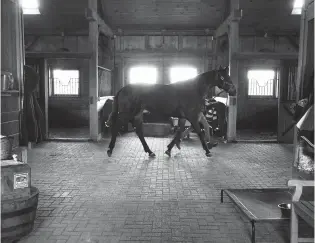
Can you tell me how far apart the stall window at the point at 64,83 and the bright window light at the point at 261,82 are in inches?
264

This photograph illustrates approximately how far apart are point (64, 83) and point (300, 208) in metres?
11.9

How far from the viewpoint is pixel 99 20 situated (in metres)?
10.4

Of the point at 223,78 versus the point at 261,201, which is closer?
the point at 261,201

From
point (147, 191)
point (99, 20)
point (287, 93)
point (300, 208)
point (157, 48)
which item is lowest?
point (147, 191)

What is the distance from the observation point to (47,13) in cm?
1182

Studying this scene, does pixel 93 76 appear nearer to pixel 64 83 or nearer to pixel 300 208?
pixel 64 83

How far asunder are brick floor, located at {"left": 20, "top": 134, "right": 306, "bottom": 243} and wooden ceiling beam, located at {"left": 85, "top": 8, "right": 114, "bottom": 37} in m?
3.66

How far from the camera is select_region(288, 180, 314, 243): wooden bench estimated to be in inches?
113

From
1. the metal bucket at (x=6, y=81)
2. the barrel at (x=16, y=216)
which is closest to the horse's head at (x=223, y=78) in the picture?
the metal bucket at (x=6, y=81)

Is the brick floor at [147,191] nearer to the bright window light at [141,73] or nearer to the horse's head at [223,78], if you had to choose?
the horse's head at [223,78]

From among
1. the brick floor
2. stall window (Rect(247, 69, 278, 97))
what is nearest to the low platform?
the brick floor

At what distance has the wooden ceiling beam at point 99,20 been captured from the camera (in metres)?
9.62

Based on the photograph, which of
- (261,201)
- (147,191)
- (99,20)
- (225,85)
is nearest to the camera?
(261,201)

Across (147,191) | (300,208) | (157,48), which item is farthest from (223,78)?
(157,48)
